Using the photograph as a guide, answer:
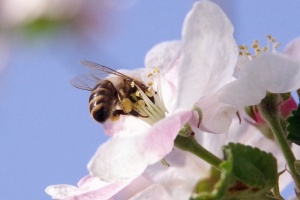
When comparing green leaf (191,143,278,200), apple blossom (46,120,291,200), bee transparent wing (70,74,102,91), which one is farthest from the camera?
bee transparent wing (70,74,102,91)

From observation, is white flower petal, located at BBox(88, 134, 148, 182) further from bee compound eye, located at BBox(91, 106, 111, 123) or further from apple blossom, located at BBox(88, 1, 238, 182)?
bee compound eye, located at BBox(91, 106, 111, 123)

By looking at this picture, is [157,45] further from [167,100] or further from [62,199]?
[62,199]

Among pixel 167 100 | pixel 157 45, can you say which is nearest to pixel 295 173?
pixel 167 100

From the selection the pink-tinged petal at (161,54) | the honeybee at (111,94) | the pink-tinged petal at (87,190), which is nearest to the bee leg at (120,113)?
the honeybee at (111,94)

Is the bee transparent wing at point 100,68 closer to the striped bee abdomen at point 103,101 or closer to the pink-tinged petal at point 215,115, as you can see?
the striped bee abdomen at point 103,101

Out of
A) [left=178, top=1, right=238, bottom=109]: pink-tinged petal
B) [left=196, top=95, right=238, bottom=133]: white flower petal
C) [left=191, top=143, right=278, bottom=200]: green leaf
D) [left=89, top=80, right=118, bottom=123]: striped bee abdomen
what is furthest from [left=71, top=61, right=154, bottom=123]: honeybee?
[left=191, top=143, right=278, bottom=200]: green leaf

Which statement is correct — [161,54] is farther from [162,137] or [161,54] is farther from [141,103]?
[162,137]
